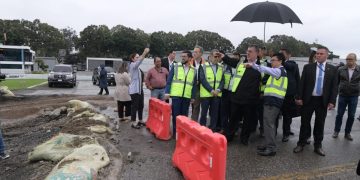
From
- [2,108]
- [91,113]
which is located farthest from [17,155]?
[2,108]

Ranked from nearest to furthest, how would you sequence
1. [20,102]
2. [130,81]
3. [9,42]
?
[130,81], [20,102], [9,42]

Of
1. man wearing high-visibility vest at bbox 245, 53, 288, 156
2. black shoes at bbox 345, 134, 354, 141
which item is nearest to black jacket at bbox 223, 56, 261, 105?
man wearing high-visibility vest at bbox 245, 53, 288, 156

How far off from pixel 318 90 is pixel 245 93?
4.33 ft

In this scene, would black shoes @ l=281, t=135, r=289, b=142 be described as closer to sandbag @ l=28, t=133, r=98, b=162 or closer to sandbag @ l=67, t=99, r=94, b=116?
sandbag @ l=28, t=133, r=98, b=162

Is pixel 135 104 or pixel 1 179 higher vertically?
pixel 135 104

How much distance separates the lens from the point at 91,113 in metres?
10.4

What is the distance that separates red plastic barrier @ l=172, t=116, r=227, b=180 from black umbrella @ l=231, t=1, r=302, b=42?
3448 mm

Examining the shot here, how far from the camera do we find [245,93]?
7.32 meters

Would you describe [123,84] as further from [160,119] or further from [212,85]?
[212,85]

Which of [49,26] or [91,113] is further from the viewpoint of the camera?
[49,26]

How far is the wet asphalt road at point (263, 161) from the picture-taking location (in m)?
5.89

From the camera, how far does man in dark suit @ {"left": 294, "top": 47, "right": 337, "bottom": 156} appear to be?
7031 millimetres

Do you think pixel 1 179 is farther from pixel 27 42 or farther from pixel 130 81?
pixel 27 42

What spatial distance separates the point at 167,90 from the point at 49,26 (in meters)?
102
